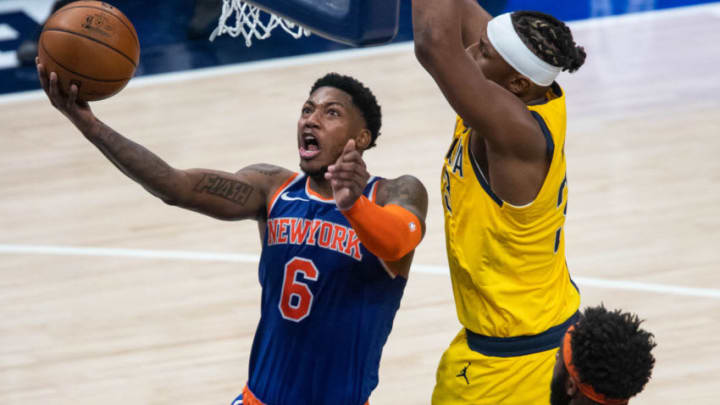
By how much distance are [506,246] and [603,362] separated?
1.04 metres

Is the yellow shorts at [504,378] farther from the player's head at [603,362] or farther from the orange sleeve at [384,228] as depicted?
the player's head at [603,362]

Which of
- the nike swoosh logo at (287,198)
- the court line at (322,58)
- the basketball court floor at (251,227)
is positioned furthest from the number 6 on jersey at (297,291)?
the court line at (322,58)

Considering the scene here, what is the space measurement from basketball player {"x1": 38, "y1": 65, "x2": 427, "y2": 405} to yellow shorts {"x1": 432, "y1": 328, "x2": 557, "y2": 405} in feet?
1.09

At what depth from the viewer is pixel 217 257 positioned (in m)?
7.09

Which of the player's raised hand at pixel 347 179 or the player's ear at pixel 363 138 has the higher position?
the player's raised hand at pixel 347 179

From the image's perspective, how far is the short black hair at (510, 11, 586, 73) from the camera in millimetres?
3453

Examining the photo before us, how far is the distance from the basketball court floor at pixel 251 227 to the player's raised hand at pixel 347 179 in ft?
8.23

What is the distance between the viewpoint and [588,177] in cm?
802

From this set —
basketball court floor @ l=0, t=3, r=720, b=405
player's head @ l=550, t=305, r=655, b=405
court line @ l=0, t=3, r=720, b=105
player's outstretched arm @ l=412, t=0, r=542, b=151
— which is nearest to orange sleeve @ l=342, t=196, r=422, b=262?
player's outstretched arm @ l=412, t=0, r=542, b=151

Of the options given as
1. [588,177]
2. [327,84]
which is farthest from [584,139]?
[327,84]

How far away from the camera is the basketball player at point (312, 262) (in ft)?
12.1

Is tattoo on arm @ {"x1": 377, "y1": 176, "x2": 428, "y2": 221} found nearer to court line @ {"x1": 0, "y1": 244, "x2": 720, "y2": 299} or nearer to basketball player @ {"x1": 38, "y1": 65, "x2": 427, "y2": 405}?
basketball player @ {"x1": 38, "y1": 65, "x2": 427, "y2": 405}

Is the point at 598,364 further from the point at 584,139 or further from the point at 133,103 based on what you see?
the point at 133,103

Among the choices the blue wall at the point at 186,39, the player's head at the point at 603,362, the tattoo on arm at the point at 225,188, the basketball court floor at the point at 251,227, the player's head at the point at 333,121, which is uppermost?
the player's head at the point at 603,362
